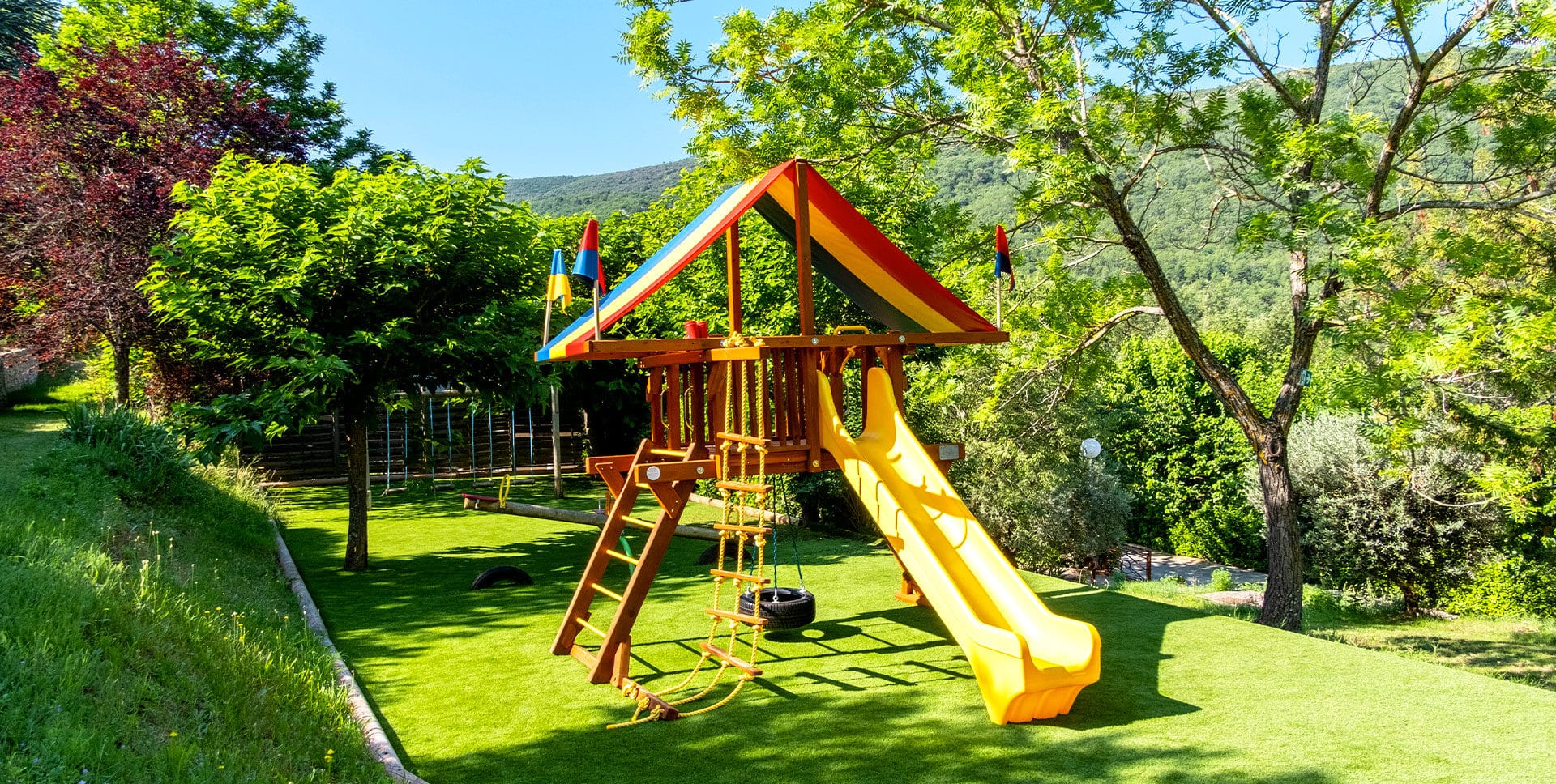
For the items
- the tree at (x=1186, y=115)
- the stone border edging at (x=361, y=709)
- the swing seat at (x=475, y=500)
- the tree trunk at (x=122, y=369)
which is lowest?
the stone border edging at (x=361, y=709)

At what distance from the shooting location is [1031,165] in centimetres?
872

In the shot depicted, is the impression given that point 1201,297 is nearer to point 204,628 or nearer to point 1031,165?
point 1031,165

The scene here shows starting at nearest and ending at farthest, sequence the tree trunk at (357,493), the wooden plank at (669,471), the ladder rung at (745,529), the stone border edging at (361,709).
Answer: the stone border edging at (361,709)
the ladder rung at (745,529)
the wooden plank at (669,471)
the tree trunk at (357,493)

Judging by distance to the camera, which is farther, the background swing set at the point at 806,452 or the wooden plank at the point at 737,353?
the wooden plank at the point at 737,353

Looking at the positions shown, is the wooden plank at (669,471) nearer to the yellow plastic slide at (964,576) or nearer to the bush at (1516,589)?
the yellow plastic slide at (964,576)

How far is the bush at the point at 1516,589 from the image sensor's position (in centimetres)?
1395

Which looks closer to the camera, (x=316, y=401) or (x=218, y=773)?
(x=218, y=773)

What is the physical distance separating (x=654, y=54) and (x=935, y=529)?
703 centimetres

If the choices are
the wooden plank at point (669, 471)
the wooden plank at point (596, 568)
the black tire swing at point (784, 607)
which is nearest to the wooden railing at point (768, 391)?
the wooden plank at point (669, 471)

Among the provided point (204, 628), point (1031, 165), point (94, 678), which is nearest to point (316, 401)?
point (204, 628)

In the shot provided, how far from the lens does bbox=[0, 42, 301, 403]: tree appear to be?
573 inches

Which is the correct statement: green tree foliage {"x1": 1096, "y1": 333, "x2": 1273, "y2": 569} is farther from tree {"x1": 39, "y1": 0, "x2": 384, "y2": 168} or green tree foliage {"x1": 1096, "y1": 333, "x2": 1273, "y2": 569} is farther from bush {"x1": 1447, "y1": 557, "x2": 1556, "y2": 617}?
tree {"x1": 39, "y1": 0, "x2": 384, "y2": 168}

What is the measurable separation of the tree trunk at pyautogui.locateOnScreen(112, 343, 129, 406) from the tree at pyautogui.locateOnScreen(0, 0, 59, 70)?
20949mm

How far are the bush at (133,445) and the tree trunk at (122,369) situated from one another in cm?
518
